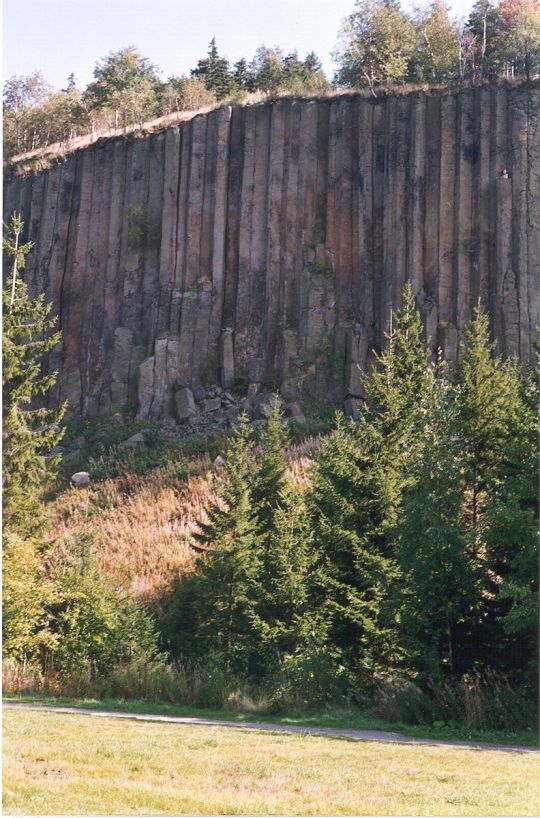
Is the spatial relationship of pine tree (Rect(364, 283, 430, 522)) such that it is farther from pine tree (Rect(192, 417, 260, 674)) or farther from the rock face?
the rock face

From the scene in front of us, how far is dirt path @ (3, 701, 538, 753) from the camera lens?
1407 cm

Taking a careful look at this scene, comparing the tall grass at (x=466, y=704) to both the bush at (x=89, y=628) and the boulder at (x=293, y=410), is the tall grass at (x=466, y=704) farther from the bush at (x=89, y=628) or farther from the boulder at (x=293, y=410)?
the boulder at (x=293, y=410)

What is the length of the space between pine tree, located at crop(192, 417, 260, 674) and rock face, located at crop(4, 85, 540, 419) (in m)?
15.5

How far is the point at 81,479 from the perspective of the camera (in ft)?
119

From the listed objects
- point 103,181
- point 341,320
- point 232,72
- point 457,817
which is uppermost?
point 232,72

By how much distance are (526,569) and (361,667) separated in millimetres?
4499

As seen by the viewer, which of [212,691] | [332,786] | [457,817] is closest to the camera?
[457,817]

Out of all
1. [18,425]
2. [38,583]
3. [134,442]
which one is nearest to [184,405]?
[134,442]

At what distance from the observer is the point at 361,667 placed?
18953mm

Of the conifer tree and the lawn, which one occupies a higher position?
the conifer tree

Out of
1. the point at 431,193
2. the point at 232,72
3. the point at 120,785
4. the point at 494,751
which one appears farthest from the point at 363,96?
the point at 120,785

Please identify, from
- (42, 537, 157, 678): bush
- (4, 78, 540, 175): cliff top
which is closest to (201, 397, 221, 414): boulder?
(4, 78, 540, 175): cliff top

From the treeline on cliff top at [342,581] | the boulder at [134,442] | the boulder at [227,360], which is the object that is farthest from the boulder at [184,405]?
the treeline on cliff top at [342,581]

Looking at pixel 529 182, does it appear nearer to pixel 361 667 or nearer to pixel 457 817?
pixel 361 667
